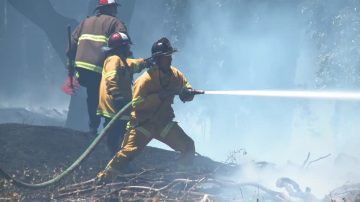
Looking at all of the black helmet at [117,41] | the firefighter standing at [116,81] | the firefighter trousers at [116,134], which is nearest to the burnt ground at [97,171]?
the firefighter trousers at [116,134]

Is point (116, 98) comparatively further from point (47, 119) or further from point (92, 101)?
point (47, 119)

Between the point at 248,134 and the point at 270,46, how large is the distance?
2.79 metres

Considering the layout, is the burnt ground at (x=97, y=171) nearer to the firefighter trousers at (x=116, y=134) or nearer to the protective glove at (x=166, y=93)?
the firefighter trousers at (x=116, y=134)

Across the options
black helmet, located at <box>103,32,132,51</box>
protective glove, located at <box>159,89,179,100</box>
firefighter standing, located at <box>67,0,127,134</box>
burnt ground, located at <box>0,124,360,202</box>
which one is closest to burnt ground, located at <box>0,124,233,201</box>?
burnt ground, located at <box>0,124,360,202</box>

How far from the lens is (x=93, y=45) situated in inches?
271

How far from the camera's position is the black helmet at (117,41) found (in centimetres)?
625

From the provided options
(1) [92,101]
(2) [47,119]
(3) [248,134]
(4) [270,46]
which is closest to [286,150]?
(3) [248,134]

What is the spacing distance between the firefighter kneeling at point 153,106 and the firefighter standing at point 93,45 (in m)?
1.29

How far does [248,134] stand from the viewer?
16.2 metres

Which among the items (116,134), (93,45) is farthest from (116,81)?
(93,45)

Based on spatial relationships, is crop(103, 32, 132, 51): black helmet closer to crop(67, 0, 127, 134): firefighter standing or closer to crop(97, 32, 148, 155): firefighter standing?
crop(97, 32, 148, 155): firefighter standing

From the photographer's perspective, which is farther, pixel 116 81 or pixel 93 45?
pixel 93 45

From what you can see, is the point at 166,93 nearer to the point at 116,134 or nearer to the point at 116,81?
the point at 116,81

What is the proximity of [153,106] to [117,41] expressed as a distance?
1.06 meters
